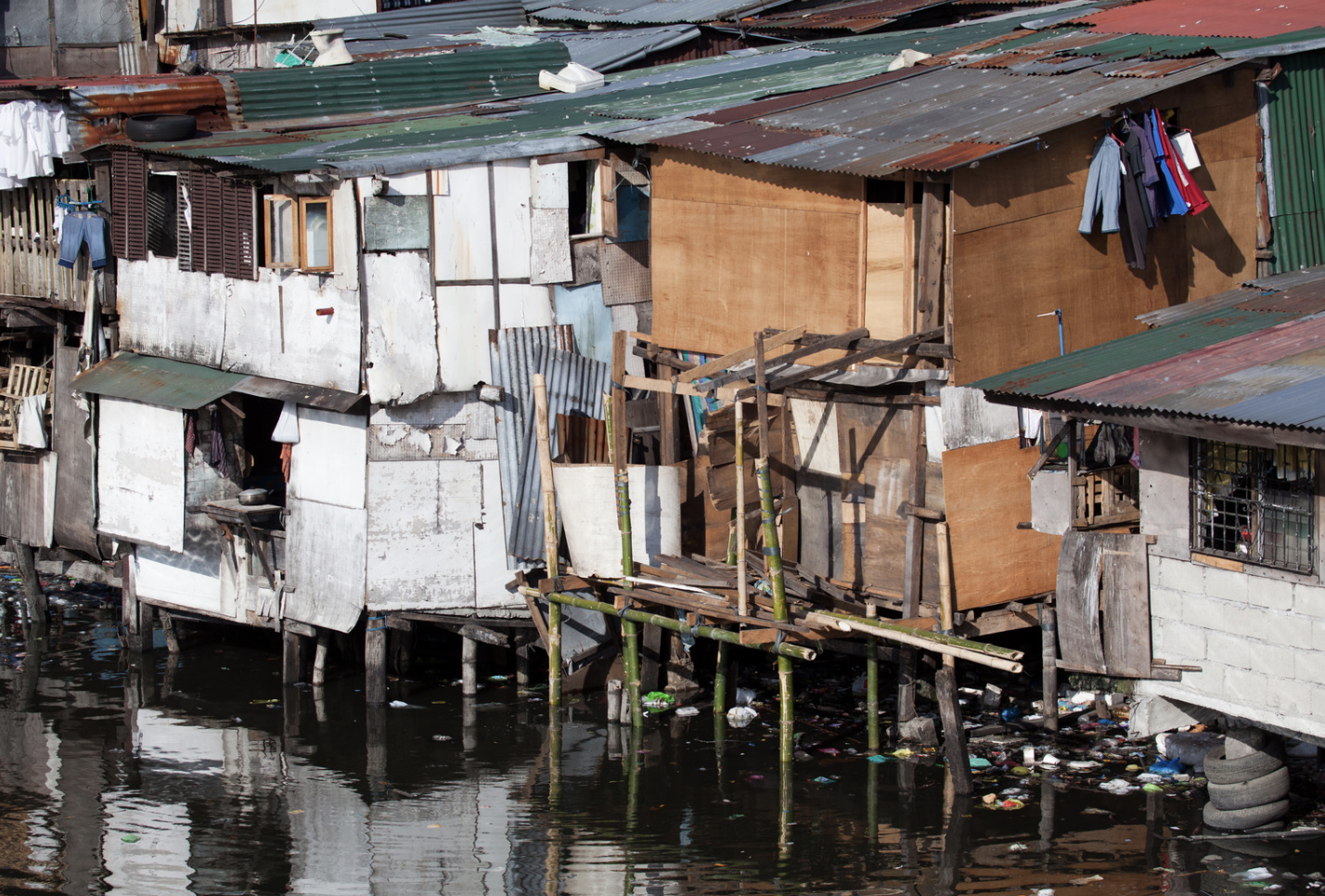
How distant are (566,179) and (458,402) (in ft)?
8.78

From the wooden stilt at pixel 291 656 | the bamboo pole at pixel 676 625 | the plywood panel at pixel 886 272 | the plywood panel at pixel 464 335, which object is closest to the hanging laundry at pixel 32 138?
the plywood panel at pixel 464 335

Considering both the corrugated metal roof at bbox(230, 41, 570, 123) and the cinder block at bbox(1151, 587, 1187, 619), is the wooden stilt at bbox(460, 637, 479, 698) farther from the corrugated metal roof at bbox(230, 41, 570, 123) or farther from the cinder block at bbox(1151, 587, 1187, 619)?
the corrugated metal roof at bbox(230, 41, 570, 123)

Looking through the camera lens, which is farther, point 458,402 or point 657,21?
point 657,21

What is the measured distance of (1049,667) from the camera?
43.8ft

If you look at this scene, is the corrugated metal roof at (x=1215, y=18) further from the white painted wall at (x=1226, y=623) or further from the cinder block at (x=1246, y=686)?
the cinder block at (x=1246, y=686)

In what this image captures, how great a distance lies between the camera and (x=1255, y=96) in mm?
14250

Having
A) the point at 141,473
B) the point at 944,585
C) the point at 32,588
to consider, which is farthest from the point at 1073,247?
the point at 32,588

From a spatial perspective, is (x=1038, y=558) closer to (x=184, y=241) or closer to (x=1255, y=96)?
(x=1255, y=96)

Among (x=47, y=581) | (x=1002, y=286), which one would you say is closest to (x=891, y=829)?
(x=1002, y=286)

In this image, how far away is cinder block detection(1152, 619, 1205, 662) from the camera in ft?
36.8

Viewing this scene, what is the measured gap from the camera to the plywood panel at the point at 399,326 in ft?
51.2

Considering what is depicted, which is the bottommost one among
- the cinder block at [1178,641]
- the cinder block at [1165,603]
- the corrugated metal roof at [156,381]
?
the cinder block at [1178,641]

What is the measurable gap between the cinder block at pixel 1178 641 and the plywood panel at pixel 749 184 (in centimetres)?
476

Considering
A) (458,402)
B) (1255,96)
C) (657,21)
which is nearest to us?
(1255,96)
